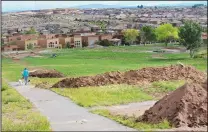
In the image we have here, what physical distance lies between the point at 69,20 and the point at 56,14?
3.24 m

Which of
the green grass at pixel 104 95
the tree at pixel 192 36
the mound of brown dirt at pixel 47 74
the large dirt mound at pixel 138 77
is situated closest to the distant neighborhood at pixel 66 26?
the tree at pixel 192 36

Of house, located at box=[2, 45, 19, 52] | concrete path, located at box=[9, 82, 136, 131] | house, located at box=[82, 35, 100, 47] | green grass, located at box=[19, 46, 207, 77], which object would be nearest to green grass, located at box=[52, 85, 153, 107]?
concrete path, located at box=[9, 82, 136, 131]

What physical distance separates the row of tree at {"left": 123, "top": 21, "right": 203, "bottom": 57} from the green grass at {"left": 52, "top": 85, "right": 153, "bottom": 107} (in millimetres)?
17742

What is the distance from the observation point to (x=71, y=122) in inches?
547

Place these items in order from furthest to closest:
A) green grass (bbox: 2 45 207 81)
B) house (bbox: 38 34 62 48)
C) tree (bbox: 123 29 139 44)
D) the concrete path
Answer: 1. tree (bbox: 123 29 139 44)
2. house (bbox: 38 34 62 48)
3. green grass (bbox: 2 45 207 81)
4. the concrete path

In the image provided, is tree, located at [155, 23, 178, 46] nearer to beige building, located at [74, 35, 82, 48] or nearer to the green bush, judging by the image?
the green bush

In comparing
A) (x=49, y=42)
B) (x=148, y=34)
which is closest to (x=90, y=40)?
(x=49, y=42)

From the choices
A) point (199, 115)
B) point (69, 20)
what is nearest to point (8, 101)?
point (199, 115)

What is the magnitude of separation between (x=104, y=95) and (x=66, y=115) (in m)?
4.28

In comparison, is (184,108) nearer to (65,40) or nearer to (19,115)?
(19,115)

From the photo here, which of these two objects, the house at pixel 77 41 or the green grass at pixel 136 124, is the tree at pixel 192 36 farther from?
the house at pixel 77 41

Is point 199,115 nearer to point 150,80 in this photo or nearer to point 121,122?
point 121,122

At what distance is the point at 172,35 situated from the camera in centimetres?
6819

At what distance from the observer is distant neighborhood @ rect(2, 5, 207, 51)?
243ft
